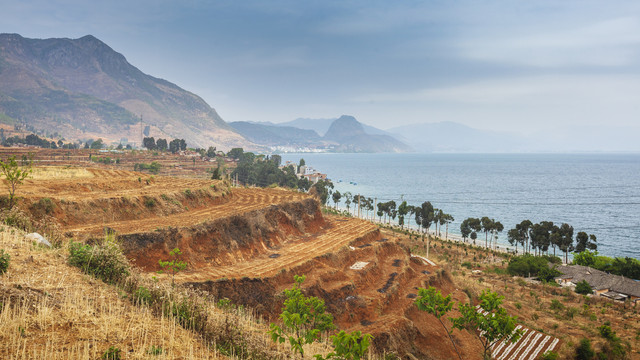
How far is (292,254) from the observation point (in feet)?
113

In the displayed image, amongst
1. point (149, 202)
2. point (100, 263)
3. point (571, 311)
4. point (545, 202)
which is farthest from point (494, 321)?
point (545, 202)

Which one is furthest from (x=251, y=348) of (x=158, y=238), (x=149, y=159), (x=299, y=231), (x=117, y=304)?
(x=149, y=159)

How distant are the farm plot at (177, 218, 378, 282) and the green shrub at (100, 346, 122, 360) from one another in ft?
48.9

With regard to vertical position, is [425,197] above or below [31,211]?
below

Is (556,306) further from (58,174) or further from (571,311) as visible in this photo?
(58,174)

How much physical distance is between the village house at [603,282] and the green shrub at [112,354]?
61.2m

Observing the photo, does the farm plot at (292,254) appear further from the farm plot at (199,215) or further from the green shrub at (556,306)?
the green shrub at (556,306)

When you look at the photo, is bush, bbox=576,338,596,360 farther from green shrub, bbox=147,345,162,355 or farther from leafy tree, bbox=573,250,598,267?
leafy tree, bbox=573,250,598,267

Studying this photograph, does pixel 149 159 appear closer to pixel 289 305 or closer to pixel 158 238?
pixel 158 238

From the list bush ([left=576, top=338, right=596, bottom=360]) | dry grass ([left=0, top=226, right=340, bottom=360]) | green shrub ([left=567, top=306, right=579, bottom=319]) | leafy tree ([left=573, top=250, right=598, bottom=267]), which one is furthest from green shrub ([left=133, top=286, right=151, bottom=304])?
leafy tree ([left=573, top=250, right=598, bottom=267])

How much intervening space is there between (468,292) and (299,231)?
19.8 meters

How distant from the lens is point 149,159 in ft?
331

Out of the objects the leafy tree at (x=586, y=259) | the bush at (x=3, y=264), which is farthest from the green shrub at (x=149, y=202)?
the leafy tree at (x=586, y=259)

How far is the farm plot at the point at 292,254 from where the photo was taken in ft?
85.3
